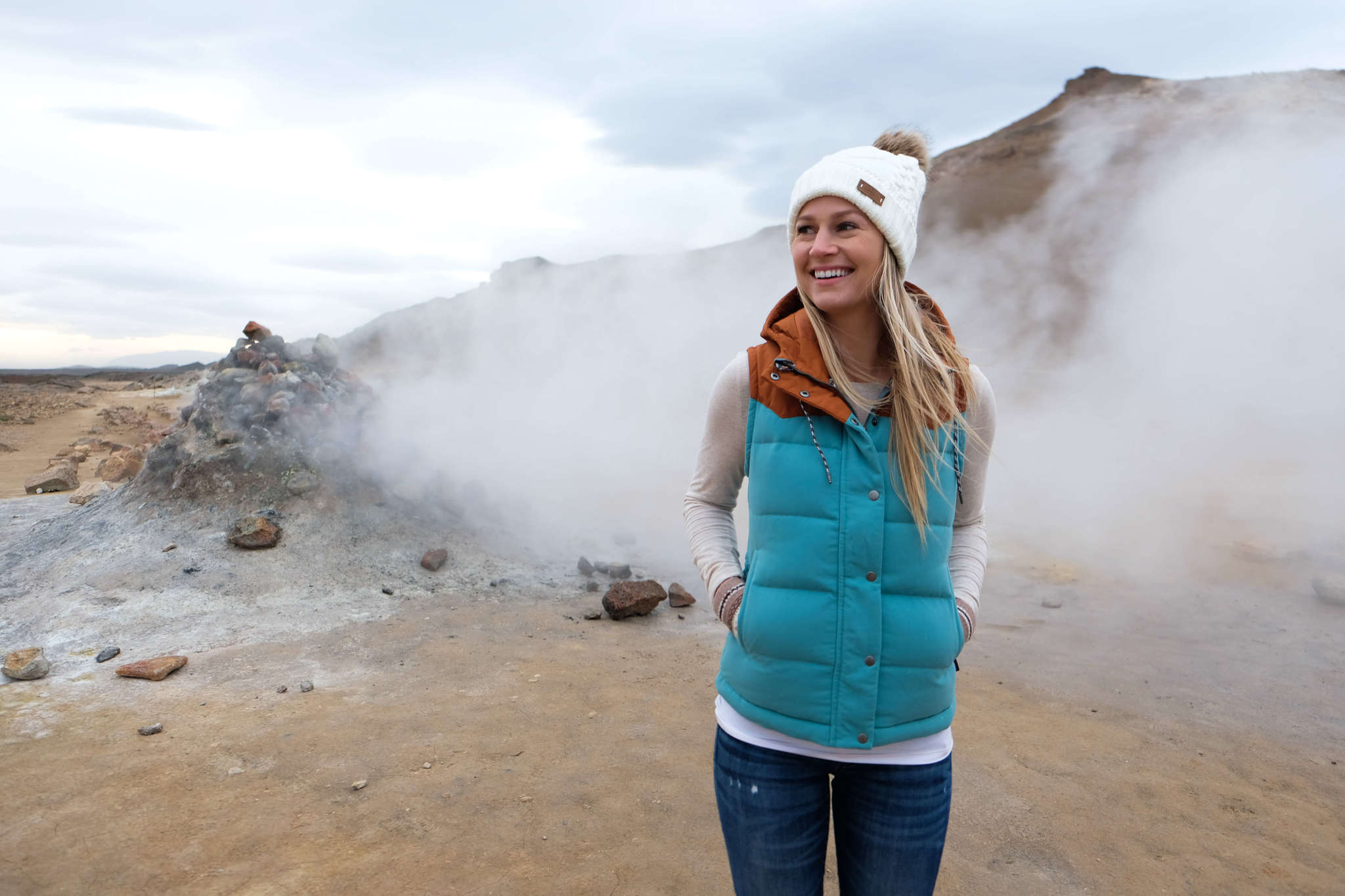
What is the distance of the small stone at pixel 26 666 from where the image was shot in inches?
140

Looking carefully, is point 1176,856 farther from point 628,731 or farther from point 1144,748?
point 628,731

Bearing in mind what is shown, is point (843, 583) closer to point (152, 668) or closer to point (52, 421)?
point (152, 668)

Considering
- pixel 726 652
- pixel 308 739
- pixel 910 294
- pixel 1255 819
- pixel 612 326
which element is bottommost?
pixel 1255 819

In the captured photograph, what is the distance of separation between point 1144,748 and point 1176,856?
0.74 meters

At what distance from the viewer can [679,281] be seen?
336 inches

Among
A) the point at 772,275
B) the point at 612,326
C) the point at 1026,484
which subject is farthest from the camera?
the point at 772,275

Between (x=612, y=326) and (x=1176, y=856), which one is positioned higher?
(x=612, y=326)

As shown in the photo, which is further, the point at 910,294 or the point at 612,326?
the point at 612,326

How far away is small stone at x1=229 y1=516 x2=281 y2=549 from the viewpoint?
487cm

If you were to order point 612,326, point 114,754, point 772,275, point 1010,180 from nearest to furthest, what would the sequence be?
point 114,754 → point 612,326 → point 772,275 → point 1010,180

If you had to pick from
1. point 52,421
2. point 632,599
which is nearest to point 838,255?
point 632,599

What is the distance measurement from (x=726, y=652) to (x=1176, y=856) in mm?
2091

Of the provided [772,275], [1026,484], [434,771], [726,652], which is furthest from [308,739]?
[772,275]

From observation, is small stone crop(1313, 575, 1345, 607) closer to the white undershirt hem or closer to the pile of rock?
the white undershirt hem
